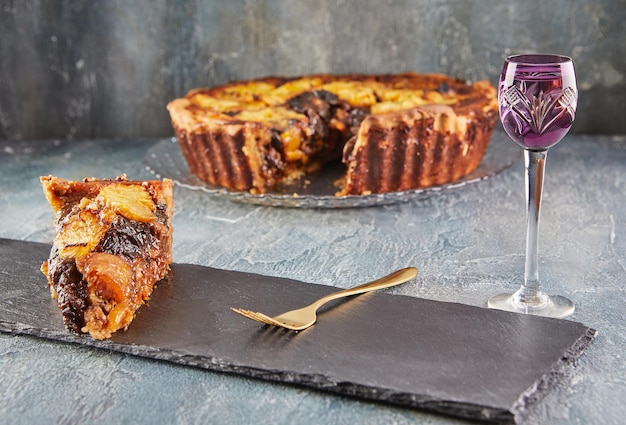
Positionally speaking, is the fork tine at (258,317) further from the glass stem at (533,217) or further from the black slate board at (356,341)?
the glass stem at (533,217)

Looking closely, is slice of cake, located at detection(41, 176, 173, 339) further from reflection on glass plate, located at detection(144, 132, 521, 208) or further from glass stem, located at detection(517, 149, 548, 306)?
glass stem, located at detection(517, 149, 548, 306)

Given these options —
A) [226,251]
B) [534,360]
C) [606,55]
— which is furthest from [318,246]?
[606,55]

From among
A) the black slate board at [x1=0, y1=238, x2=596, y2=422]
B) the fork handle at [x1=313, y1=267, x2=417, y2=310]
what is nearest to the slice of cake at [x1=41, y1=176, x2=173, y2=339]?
the black slate board at [x1=0, y1=238, x2=596, y2=422]

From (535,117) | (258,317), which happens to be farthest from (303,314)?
(535,117)

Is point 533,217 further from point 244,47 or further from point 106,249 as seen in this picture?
point 244,47

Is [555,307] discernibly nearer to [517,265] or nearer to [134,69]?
[517,265]

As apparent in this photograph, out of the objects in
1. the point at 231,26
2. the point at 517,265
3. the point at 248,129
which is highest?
the point at 231,26
